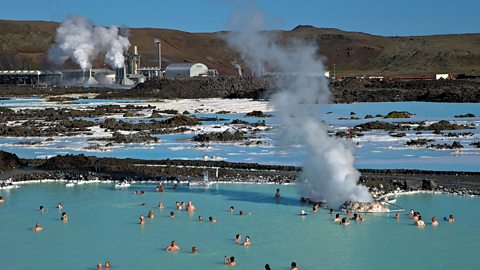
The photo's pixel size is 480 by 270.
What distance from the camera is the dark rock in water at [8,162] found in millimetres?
33938

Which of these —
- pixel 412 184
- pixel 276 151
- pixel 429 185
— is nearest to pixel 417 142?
pixel 276 151

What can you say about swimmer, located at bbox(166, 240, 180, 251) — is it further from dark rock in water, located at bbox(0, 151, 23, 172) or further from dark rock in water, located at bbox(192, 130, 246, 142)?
dark rock in water, located at bbox(192, 130, 246, 142)

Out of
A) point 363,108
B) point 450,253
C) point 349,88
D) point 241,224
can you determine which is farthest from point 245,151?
point 349,88

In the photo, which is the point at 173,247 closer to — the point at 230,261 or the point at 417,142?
the point at 230,261

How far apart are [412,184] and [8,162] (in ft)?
57.9

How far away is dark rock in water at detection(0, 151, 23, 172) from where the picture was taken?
33938 millimetres

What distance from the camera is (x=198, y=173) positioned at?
32469 mm

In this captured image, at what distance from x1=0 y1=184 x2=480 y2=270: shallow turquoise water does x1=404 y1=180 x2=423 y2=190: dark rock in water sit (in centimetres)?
96

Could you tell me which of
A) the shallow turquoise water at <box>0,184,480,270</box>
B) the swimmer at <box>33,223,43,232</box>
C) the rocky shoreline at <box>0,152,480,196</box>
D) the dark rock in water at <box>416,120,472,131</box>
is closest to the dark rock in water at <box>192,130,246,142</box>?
the rocky shoreline at <box>0,152,480,196</box>

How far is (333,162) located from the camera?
25.6 metres

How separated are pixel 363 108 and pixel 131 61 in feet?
208

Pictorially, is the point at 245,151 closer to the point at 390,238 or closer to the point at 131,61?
the point at 390,238

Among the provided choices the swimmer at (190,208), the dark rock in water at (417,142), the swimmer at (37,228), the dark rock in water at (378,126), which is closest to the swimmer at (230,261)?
the swimmer at (190,208)

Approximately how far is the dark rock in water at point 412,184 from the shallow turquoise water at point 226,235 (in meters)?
0.96
